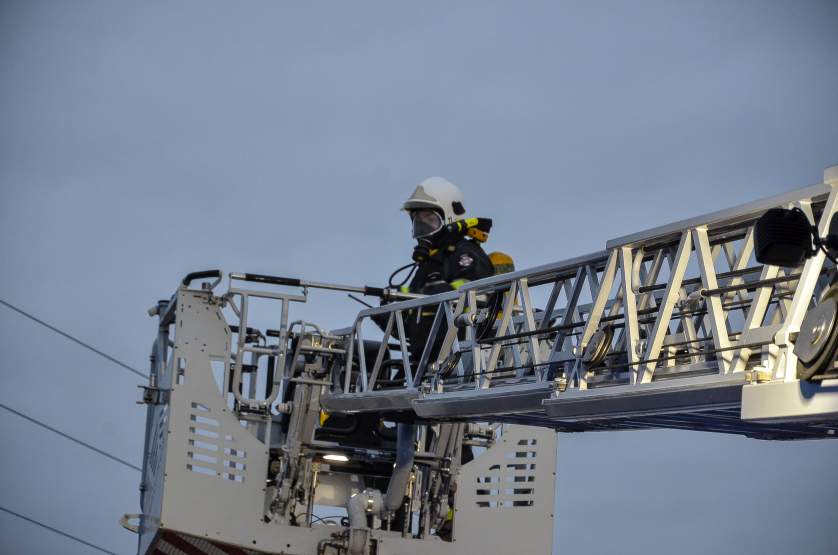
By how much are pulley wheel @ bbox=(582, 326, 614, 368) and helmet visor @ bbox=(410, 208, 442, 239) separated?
4116 mm

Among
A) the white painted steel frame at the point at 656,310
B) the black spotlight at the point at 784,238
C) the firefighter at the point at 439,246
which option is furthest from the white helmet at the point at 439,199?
the black spotlight at the point at 784,238

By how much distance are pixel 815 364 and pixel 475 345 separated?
12.8 feet

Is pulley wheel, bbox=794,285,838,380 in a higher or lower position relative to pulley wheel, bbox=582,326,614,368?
lower

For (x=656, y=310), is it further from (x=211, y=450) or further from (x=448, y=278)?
(x=211, y=450)

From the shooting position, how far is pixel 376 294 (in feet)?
38.9

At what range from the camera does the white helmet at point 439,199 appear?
40.8 ft

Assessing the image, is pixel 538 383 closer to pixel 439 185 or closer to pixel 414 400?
pixel 414 400

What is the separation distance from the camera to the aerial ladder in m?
7.75

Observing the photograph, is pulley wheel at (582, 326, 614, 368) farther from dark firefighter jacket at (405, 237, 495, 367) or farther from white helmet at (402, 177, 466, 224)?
white helmet at (402, 177, 466, 224)

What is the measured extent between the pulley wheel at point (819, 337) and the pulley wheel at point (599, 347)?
1940 millimetres

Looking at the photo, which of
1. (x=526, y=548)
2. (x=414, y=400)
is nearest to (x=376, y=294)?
(x=414, y=400)

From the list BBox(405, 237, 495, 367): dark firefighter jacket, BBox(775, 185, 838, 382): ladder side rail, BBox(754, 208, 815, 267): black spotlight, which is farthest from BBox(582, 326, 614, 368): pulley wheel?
BBox(405, 237, 495, 367): dark firefighter jacket

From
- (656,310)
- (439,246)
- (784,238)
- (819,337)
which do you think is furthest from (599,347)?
(439,246)

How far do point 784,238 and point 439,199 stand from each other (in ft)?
21.9
